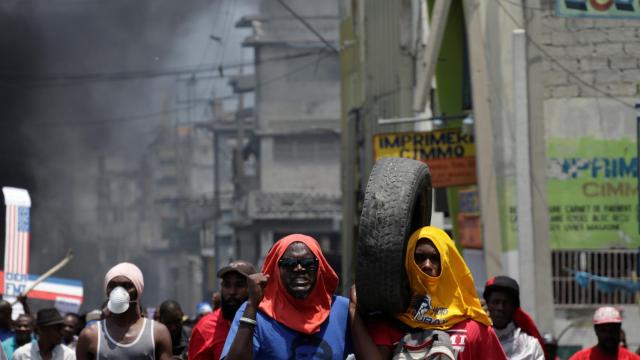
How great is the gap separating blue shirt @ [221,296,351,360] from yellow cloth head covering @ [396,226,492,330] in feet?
0.78

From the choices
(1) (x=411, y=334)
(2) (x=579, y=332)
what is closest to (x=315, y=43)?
(2) (x=579, y=332)

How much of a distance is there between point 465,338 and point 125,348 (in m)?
1.77

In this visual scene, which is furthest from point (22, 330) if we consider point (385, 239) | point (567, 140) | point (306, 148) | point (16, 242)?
point (306, 148)

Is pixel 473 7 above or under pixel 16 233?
above

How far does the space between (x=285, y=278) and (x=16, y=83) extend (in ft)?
162

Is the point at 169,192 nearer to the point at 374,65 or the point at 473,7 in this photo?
the point at 374,65

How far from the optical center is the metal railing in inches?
733

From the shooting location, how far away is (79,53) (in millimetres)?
60250

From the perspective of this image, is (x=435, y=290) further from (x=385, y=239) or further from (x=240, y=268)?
(x=240, y=268)

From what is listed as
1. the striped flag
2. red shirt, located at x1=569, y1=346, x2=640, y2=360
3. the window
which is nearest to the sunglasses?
red shirt, located at x1=569, y1=346, x2=640, y2=360

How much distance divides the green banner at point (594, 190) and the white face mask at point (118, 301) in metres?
12.0

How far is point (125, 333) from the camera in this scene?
6930 millimetres

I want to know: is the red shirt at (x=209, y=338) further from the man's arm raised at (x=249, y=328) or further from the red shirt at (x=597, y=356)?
the red shirt at (x=597, y=356)

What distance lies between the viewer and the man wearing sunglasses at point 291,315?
18.3 ft
